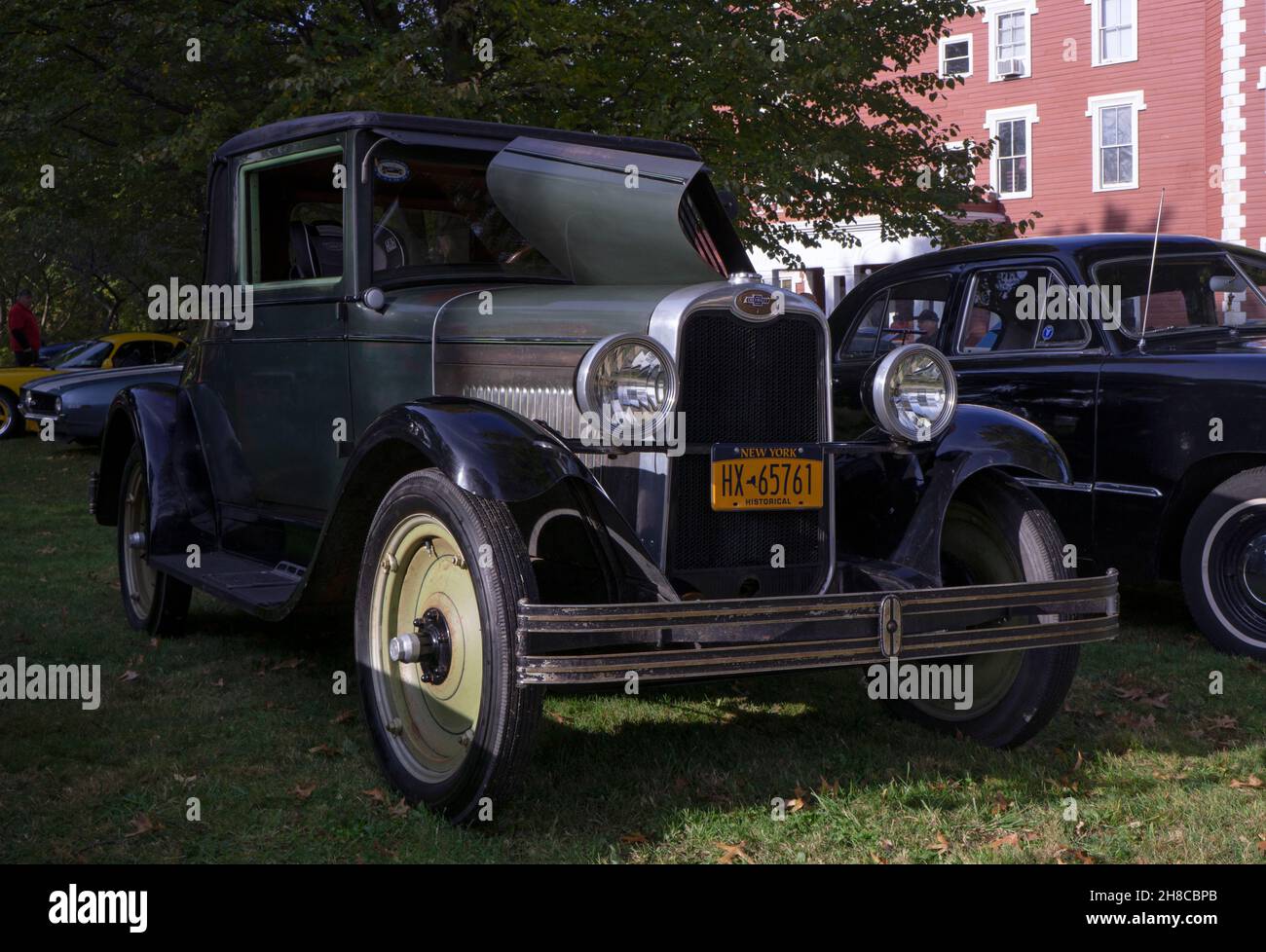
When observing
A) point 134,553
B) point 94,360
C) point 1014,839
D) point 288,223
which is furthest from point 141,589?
point 94,360

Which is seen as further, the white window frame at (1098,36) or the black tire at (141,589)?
the white window frame at (1098,36)

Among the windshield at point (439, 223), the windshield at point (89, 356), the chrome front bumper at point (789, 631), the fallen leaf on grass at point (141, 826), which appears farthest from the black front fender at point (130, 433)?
the windshield at point (89, 356)

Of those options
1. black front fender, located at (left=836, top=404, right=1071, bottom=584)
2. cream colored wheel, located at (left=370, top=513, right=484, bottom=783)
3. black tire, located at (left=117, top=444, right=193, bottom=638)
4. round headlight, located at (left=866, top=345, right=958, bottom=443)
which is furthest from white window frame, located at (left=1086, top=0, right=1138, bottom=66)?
cream colored wheel, located at (left=370, top=513, right=484, bottom=783)

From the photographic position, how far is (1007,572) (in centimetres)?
474

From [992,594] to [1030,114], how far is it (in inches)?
1053

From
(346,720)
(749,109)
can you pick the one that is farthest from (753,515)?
(749,109)

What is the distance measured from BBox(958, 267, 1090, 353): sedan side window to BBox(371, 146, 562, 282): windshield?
3.01 metres

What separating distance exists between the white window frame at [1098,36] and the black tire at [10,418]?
69.2 ft

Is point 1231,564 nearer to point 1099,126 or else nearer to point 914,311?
point 914,311

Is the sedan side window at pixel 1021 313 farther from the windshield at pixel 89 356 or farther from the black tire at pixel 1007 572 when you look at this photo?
the windshield at pixel 89 356

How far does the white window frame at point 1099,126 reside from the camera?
26.9m

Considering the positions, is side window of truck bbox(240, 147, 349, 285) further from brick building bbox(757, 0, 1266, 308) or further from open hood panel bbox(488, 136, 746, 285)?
brick building bbox(757, 0, 1266, 308)

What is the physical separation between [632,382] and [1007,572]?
1.63 meters
